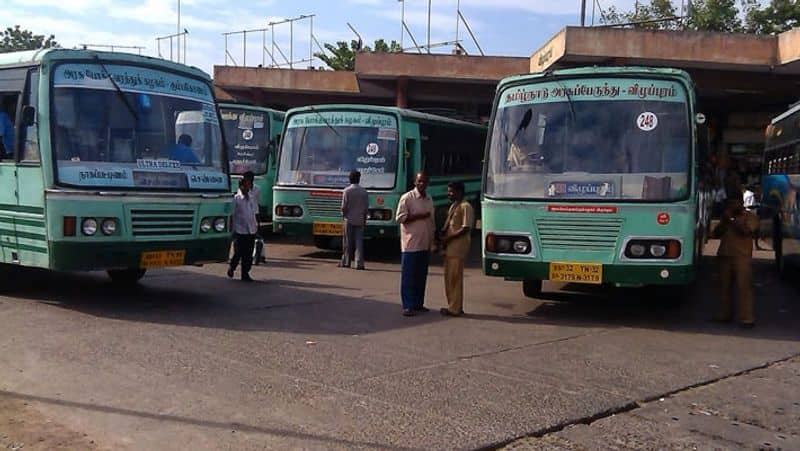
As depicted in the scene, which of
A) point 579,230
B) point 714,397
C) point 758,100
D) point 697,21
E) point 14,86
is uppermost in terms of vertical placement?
point 697,21

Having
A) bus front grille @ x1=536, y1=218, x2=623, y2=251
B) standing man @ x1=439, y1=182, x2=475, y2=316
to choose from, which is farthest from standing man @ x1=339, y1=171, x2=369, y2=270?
bus front grille @ x1=536, y1=218, x2=623, y2=251

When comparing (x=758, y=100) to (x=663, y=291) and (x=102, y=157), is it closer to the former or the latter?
(x=663, y=291)

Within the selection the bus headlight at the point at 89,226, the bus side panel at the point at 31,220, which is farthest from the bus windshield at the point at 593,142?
the bus side panel at the point at 31,220

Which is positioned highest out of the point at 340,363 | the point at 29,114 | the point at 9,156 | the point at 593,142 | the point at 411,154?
the point at 29,114

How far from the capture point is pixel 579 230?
9258 millimetres

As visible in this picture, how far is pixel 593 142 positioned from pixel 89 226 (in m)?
5.64

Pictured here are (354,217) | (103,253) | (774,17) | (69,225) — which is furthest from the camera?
(774,17)

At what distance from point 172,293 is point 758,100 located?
26.0m

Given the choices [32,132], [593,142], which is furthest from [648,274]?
[32,132]

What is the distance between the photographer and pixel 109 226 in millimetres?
9086

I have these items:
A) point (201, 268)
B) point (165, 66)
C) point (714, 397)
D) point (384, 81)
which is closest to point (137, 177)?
point (165, 66)

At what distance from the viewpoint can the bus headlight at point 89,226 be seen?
29.4ft

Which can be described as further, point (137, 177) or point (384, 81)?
point (384, 81)

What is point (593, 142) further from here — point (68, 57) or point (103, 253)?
point (68, 57)
